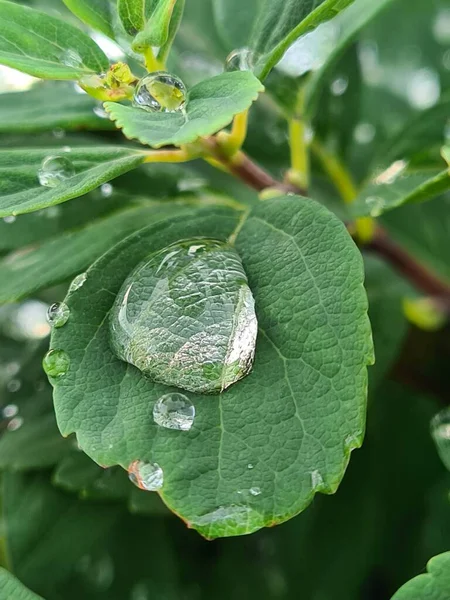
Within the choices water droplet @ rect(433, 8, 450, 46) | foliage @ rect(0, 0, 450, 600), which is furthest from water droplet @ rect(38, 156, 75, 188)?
water droplet @ rect(433, 8, 450, 46)

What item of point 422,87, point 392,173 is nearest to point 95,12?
point 392,173

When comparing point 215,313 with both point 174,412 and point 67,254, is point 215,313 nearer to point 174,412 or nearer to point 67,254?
point 174,412

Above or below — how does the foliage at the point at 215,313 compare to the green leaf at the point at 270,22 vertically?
below

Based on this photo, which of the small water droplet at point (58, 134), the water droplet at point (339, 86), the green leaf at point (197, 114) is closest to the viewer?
the green leaf at point (197, 114)

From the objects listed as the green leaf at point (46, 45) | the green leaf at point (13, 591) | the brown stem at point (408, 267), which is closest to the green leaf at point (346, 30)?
the brown stem at point (408, 267)

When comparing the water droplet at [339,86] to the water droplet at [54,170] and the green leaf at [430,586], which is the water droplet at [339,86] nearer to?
the water droplet at [54,170]

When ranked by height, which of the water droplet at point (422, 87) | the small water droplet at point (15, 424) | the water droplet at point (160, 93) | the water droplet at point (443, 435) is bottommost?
the water droplet at point (443, 435)

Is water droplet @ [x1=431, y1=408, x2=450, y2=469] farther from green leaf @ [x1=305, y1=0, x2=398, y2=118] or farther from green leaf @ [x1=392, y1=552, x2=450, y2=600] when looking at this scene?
green leaf @ [x1=305, y1=0, x2=398, y2=118]
